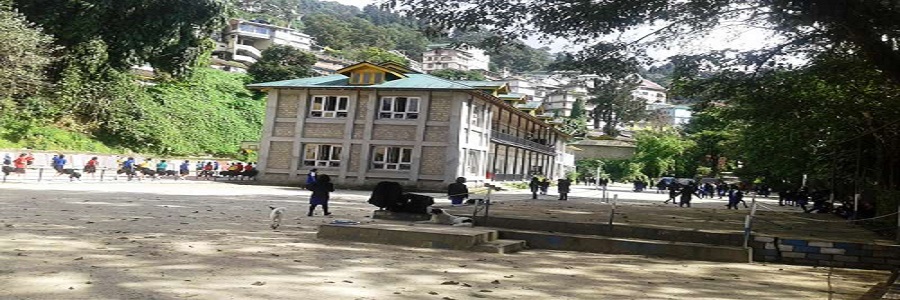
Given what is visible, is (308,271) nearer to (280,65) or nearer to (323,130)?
(323,130)

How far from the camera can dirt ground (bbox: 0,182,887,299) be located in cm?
528

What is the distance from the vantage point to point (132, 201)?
1541 cm

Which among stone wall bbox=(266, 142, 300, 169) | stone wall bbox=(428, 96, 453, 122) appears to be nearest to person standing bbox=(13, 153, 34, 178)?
stone wall bbox=(266, 142, 300, 169)

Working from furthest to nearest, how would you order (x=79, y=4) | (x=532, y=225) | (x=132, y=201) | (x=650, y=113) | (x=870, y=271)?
(x=650, y=113) → (x=79, y=4) → (x=132, y=201) → (x=532, y=225) → (x=870, y=271)

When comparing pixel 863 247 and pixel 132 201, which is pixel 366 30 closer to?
pixel 132 201

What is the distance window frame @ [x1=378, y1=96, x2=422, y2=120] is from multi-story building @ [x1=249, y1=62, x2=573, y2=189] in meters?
0.05

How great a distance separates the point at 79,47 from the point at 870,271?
35269 millimetres

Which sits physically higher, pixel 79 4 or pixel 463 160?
pixel 79 4

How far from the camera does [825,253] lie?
359 inches

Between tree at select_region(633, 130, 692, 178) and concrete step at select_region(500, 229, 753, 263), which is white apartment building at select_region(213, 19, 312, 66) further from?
concrete step at select_region(500, 229, 753, 263)

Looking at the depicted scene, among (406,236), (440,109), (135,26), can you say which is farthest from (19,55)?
(406,236)

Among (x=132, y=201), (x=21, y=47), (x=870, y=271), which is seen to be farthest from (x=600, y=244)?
(x=21, y=47)

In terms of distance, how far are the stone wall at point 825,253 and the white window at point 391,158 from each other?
24.0m

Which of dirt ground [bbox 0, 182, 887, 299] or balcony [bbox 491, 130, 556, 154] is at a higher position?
balcony [bbox 491, 130, 556, 154]
